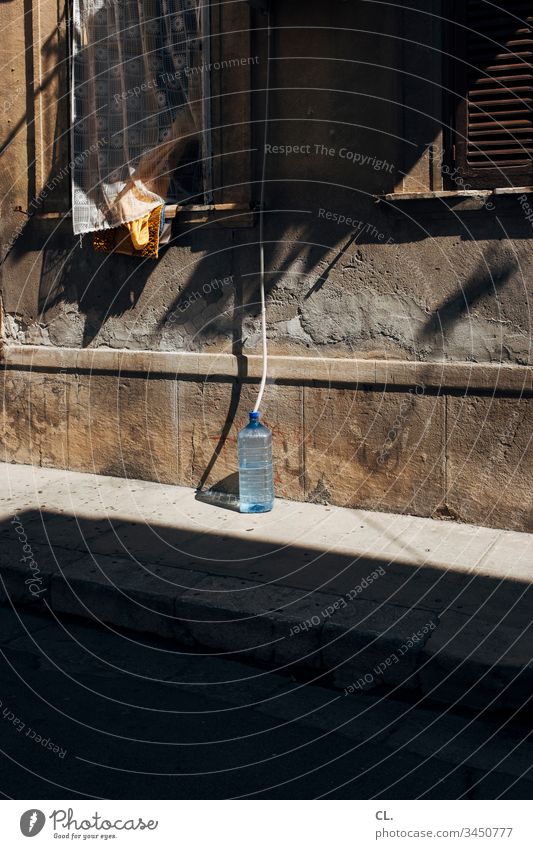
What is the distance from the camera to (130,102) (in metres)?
8.00

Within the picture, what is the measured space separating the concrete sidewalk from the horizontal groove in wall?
0.97 m

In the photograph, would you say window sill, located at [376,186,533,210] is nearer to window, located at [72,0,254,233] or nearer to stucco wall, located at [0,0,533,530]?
stucco wall, located at [0,0,533,530]

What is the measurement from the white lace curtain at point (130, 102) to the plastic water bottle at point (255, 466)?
1956 mm

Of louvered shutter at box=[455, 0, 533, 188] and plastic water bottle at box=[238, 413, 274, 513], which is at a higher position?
louvered shutter at box=[455, 0, 533, 188]

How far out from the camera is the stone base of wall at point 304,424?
6719 millimetres

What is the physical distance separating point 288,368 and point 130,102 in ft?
8.39

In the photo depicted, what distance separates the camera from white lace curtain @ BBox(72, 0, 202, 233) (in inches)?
305

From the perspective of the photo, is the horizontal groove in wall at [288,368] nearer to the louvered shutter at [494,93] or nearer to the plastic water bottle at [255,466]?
the plastic water bottle at [255,466]

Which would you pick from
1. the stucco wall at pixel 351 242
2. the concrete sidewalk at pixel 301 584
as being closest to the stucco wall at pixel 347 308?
the stucco wall at pixel 351 242

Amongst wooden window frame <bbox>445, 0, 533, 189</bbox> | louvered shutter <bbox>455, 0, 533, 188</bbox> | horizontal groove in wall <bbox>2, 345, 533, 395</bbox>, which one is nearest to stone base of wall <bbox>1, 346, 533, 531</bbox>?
horizontal groove in wall <bbox>2, 345, 533, 395</bbox>

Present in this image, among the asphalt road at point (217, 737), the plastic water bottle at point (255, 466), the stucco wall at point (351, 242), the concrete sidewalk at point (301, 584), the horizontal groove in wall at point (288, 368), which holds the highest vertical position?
the stucco wall at point (351, 242)

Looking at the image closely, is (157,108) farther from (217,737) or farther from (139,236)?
(217,737)

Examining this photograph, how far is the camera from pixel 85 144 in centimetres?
823

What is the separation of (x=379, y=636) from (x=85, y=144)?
5.06 m
